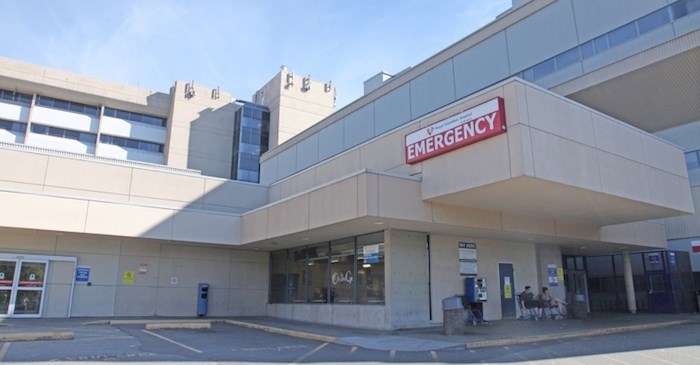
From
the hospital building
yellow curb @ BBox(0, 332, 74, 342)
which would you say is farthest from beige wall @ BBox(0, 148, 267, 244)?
yellow curb @ BBox(0, 332, 74, 342)

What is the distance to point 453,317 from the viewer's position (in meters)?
13.3

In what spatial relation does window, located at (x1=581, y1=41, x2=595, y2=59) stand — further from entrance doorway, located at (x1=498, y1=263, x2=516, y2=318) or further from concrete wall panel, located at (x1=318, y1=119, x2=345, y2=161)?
concrete wall panel, located at (x1=318, y1=119, x2=345, y2=161)

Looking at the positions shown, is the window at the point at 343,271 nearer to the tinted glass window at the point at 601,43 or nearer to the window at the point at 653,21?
the tinted glass window at the point at 601,43

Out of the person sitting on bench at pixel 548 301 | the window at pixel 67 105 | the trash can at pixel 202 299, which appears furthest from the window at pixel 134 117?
the person sitting on bench at pixel 548 301

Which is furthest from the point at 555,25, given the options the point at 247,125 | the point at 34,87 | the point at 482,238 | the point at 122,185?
the point at 34,87

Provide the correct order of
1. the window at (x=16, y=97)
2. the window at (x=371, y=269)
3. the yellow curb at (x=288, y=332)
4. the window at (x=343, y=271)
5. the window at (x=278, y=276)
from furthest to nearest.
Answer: the window at (x=16, y=97) → the window at (x=278, y=276) → the window at (x=343, y=271) → the window at (x=371, y=269) → the yellow curb at (x=288, y=332)

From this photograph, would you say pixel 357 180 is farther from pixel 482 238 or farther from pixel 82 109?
pixel 82 109

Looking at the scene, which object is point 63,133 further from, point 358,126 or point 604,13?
point 604,13

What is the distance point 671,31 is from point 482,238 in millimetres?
10919

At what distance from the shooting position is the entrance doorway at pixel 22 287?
17375 millimetres

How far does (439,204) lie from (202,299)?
12.0 metres

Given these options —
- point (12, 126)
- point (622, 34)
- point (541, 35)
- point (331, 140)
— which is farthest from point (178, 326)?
point (12, 126)

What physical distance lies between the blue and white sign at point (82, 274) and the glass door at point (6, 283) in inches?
80.2

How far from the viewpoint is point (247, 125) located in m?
59.5
